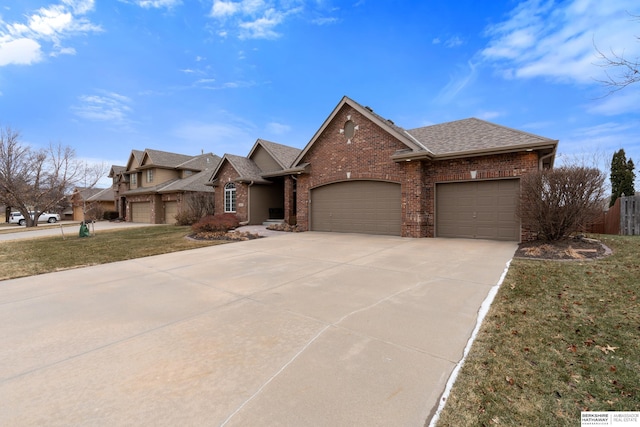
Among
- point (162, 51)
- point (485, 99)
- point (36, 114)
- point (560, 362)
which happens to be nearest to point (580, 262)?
point (560, 362)

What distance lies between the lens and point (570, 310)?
399 cm

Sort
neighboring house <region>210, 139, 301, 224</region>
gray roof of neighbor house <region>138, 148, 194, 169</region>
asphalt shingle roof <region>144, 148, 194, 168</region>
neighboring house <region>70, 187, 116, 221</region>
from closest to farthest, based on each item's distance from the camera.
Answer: neighboring house <region>210, 139, 301, 224</region> → gray roof of neighbor house <region>138, 148, 194, 169</region> → asphalt shingle roof <region>144, 148, 194, 168</region> → neighboring house <region>70, 187, 116, 221</region>

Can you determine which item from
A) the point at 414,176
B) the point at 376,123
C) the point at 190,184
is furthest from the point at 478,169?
the point at 190,184

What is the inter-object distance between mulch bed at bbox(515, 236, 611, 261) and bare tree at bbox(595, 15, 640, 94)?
171 inches

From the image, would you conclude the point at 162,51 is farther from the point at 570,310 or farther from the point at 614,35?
the point at 570,310

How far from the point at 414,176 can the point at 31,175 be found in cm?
3911

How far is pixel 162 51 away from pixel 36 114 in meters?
18.6

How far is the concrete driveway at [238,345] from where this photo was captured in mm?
2188

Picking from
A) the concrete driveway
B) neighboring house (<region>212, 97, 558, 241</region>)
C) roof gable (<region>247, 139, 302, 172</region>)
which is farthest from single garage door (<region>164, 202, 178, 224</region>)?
the concrete driveway

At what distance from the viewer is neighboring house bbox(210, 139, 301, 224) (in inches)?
755

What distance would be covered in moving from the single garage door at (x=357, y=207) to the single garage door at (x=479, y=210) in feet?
6.27

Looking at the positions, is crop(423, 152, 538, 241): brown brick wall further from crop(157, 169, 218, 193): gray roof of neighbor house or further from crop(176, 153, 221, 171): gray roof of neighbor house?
crop(176, 153, 221, 171): gray roof of neighbor house

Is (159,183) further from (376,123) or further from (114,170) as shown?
(376,123)

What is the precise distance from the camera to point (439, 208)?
1195 centimetres
